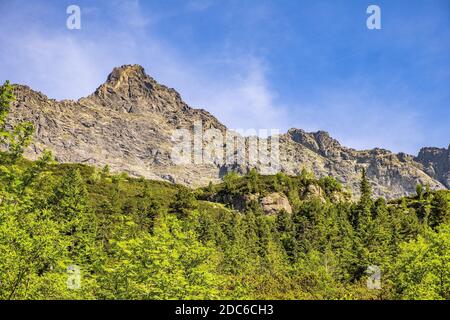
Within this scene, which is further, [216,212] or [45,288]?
[216,212]

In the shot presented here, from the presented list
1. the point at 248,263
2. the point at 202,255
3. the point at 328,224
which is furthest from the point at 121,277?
the point at 328,224

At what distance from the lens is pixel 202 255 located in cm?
1728

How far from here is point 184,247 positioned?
16.1 metres

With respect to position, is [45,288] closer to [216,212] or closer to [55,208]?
[55,208]

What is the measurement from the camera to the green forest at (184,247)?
43.4 feet

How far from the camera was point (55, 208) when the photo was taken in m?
38.8

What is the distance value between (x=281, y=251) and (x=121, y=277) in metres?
45.2

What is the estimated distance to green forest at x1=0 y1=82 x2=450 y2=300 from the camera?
43.4 ft
